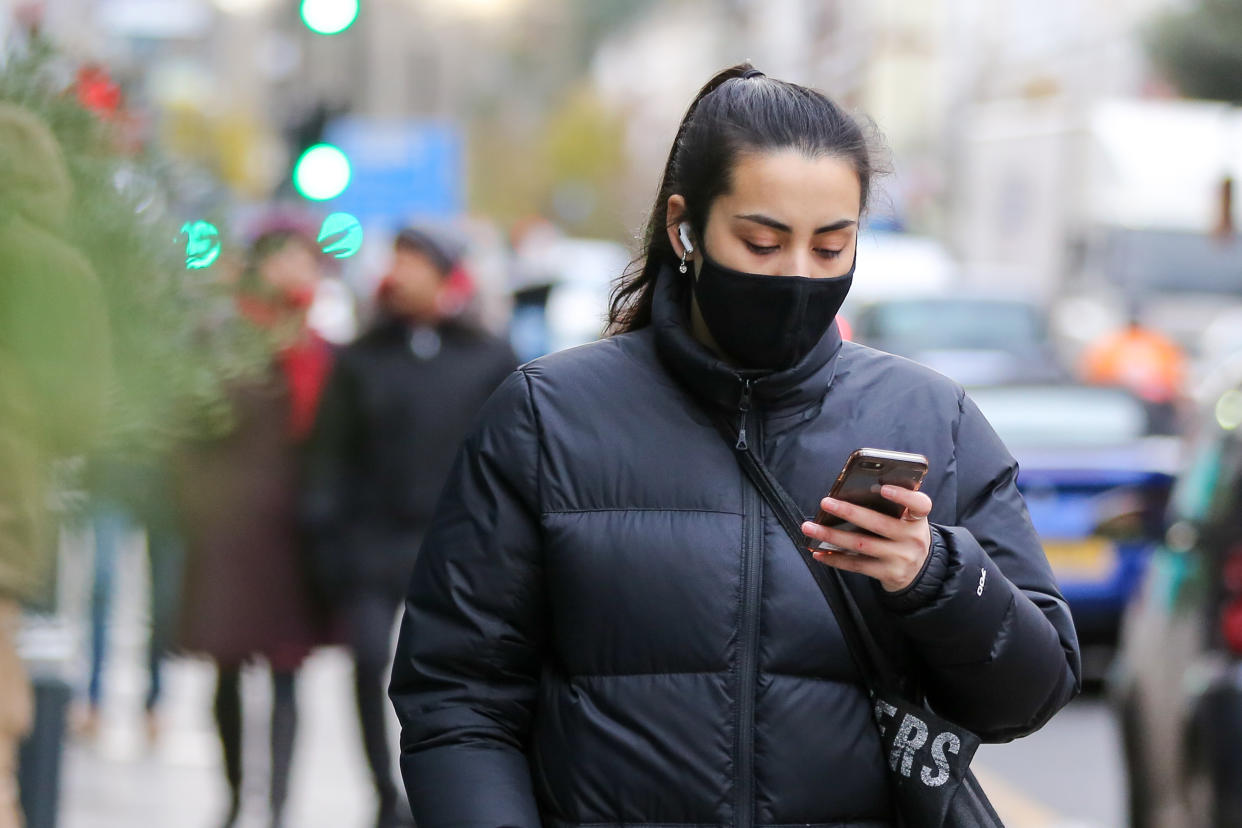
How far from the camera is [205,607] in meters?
6.49

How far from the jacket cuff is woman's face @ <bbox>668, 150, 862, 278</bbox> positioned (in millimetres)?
366

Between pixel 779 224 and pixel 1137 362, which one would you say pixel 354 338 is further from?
pixel 1137 362

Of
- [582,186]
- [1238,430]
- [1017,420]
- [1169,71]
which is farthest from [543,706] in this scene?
[582,186]

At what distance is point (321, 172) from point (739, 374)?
810 centimetres

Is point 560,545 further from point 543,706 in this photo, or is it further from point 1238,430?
point 1238,430

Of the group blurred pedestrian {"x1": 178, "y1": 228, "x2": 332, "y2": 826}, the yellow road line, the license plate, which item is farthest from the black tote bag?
the license plate

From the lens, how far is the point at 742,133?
2.56 metres

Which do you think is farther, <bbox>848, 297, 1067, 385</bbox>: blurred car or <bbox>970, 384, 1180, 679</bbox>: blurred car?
<bbox>848, 297, 1067, 385</bbox>: blurred car

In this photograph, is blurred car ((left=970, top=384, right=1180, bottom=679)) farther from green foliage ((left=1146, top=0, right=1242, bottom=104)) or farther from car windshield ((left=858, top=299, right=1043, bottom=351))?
green foliage ((left=1146, top=0, right=1242, bottom=104))

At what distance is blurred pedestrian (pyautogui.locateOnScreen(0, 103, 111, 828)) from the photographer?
2500 millimetres

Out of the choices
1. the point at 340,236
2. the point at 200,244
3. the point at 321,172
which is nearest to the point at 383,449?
the point at 340,236

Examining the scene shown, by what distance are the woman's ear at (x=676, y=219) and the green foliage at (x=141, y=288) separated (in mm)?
776

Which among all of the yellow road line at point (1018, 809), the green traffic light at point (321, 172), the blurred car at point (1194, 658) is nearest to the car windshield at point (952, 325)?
the green traffic light at point (321, 172)

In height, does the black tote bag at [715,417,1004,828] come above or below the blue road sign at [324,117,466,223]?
above
